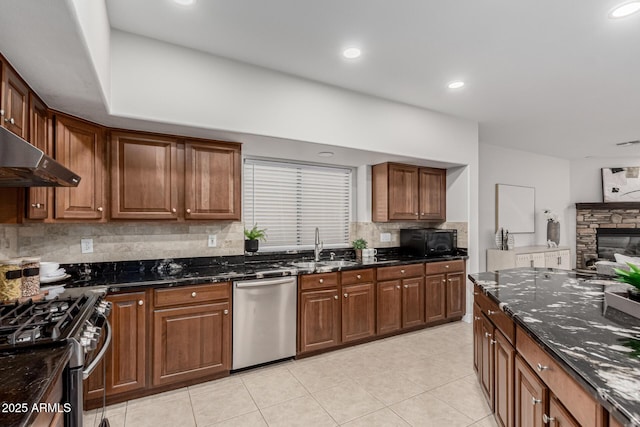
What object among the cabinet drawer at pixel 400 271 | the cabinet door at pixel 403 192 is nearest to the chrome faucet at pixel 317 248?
the cabinet drawer at pixel 400 271

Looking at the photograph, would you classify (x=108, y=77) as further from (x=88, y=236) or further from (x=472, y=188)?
(x=472, y=188)

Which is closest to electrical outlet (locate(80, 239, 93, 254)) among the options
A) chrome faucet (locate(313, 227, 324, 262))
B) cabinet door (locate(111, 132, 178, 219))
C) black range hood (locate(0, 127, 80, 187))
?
cabinet door (locate(111, 132, 178, 219))

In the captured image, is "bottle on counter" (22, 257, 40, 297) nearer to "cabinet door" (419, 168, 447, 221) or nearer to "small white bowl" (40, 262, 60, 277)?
"small white bowl" (40, 262, 60, 277)

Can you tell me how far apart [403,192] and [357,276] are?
141cm

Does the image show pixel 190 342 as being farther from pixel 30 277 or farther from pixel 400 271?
pixel 400 271

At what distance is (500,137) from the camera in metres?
5.28

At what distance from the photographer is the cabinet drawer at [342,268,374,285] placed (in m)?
3.42

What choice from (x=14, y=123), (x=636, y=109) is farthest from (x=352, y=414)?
(x=636, y=109)

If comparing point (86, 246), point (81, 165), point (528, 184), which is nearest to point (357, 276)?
point (86, 246)

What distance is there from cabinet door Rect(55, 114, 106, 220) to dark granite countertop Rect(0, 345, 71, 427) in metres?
1.50

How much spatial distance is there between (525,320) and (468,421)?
114 centimetres

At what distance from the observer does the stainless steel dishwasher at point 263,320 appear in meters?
2.84

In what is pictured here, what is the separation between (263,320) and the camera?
2.95 meters

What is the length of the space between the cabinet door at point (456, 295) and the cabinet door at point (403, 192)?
94cm
